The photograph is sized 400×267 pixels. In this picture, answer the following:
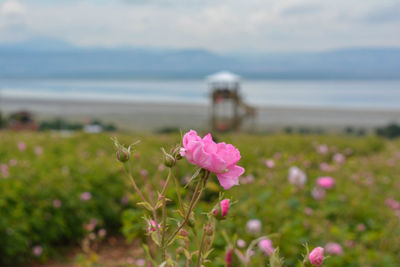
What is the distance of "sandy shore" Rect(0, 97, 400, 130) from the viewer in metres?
9.50

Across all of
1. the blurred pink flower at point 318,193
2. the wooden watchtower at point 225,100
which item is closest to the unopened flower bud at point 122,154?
the blurred pink flower at point 318,193

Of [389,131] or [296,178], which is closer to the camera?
[296,178]

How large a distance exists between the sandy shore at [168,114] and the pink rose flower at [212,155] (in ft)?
30.9

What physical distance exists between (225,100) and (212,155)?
11.6 metres

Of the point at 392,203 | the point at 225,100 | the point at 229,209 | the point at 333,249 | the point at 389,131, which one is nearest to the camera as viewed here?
the point at 229,209

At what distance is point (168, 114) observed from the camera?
10789 millimetres

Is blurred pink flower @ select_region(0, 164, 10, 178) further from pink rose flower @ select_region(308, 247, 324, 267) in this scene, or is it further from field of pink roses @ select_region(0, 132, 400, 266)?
pink rose flower @ select_region(308, 247, 324, 267)

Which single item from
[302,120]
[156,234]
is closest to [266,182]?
[156,234]

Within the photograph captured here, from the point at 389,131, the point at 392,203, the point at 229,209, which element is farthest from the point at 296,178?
the point at 389,131

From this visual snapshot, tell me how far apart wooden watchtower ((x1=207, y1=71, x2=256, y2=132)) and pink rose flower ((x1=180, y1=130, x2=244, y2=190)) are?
10991 millimetres

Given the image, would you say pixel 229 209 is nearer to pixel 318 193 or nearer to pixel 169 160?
pixel 169 160

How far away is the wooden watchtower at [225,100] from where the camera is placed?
1173 cm

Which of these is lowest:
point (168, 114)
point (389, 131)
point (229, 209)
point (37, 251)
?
point (389, 131)

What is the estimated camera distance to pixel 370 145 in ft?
22.3
